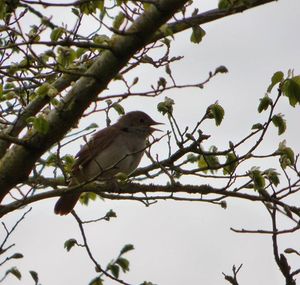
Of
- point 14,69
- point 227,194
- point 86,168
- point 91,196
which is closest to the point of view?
point 227,194

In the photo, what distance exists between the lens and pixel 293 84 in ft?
20.0

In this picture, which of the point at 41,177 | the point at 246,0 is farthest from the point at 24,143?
the point at 246,0

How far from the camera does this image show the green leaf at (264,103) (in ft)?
21.0

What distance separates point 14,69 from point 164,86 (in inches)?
54.7

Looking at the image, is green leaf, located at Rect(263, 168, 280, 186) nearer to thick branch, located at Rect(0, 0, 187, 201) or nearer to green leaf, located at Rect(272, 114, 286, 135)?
green leaf, located at Rect(272, 114, 286, 135)

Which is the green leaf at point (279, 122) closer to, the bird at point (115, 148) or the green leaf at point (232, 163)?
the green leaf at point (232, 163)

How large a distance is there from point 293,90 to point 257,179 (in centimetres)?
93

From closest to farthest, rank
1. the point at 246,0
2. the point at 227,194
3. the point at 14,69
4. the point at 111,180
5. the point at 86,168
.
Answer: the point at 246,0, the point at 227,194, the point at 111,180, the point at 14,69, the point at 86,168

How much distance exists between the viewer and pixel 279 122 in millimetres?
6539

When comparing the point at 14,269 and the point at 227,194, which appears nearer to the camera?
the point at 227,194

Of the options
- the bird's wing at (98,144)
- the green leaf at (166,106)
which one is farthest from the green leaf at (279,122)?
the bird's wing at (98,144)

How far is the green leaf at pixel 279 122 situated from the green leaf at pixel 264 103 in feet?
0.49

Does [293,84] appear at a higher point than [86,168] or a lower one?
lower

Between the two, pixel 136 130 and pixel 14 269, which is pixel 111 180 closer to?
pixel 14 269
